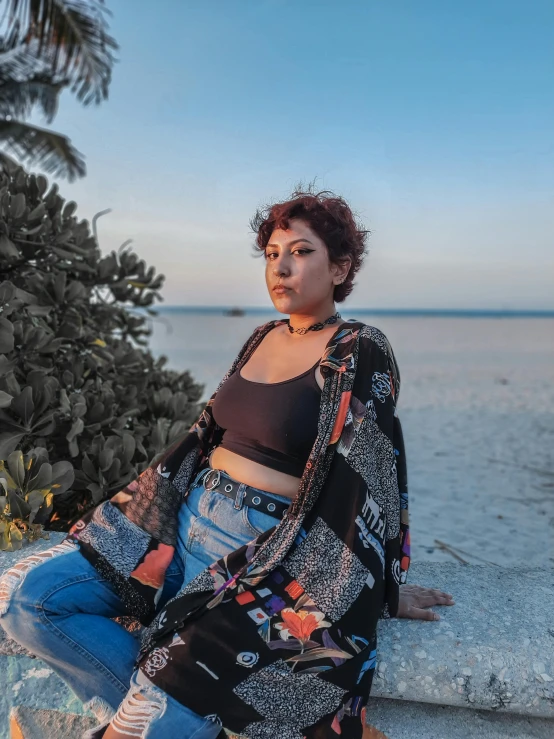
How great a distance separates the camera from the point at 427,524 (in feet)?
16.7

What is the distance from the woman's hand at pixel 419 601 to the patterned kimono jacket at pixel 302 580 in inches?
3.1

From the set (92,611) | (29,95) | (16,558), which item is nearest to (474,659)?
(92,611)

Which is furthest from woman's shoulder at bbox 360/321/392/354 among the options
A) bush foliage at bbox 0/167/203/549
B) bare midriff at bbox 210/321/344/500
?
bush foliage at bbox 0/167/203/549

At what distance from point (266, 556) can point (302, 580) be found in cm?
13

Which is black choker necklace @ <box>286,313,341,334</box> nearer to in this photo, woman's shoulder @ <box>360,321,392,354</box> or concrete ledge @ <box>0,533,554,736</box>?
woman's shoulder @ <box>360,321,392,354</box>

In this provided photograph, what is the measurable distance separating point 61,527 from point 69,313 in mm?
1202

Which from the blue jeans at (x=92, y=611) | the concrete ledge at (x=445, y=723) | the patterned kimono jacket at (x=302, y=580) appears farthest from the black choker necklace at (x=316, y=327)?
the concrete ledge at (x=445, y=723)

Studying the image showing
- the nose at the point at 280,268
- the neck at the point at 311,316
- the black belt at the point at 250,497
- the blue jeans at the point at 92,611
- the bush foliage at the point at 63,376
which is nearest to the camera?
the blue jeans at the point at 92,611

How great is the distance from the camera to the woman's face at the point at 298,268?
2193mm

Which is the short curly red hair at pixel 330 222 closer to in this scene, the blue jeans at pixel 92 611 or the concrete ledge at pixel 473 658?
the blue jeans at pixel 92 611

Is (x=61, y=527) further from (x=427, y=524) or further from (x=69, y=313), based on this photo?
(x=427, y=524)

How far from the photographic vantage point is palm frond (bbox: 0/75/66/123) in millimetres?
10242

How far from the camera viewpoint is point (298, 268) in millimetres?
2189

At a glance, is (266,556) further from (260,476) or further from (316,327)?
(316,327)
